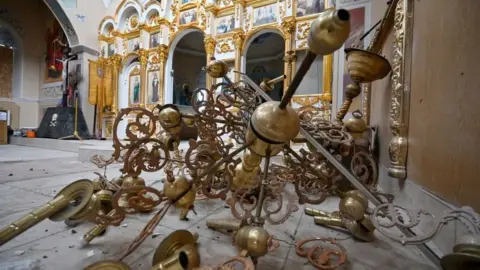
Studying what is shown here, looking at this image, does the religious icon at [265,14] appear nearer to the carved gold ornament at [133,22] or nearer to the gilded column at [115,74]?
the carved gold ornament at [133,22]

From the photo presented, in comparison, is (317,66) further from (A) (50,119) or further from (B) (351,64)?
(A) (50,119)

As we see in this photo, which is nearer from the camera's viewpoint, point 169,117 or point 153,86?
point 169,117

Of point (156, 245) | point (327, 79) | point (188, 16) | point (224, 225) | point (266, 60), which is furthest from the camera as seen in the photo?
point (266, 60)

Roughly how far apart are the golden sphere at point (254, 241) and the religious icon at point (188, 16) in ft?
21.1

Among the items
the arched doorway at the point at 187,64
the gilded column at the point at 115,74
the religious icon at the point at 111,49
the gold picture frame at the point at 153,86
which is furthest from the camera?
the arched doorway at the point at 187,64

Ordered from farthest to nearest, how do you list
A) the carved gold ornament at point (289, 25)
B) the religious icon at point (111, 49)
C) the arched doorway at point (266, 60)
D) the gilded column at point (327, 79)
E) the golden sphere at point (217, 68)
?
the arched doorway at point (266, 60) → the religious icon at point (111, 49) → the carved gold ornament at point (289, 25) → the gilded column at point (327, 79) → the golden sphere at point (217, 68)

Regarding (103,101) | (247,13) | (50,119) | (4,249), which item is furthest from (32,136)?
(4,249)

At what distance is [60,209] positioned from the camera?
25.0 inches

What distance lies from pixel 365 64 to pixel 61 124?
7.83m

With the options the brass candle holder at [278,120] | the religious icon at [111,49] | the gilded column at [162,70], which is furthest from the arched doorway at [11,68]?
the brass candle holder at [278,120]

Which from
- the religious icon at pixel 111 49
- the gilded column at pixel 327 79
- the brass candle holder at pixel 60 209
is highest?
the religious icon at pixel 111 49

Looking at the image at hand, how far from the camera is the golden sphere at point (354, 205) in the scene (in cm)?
75

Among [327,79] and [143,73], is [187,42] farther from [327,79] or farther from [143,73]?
[327,79]

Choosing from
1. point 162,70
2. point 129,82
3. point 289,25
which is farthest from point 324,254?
point 129,82
